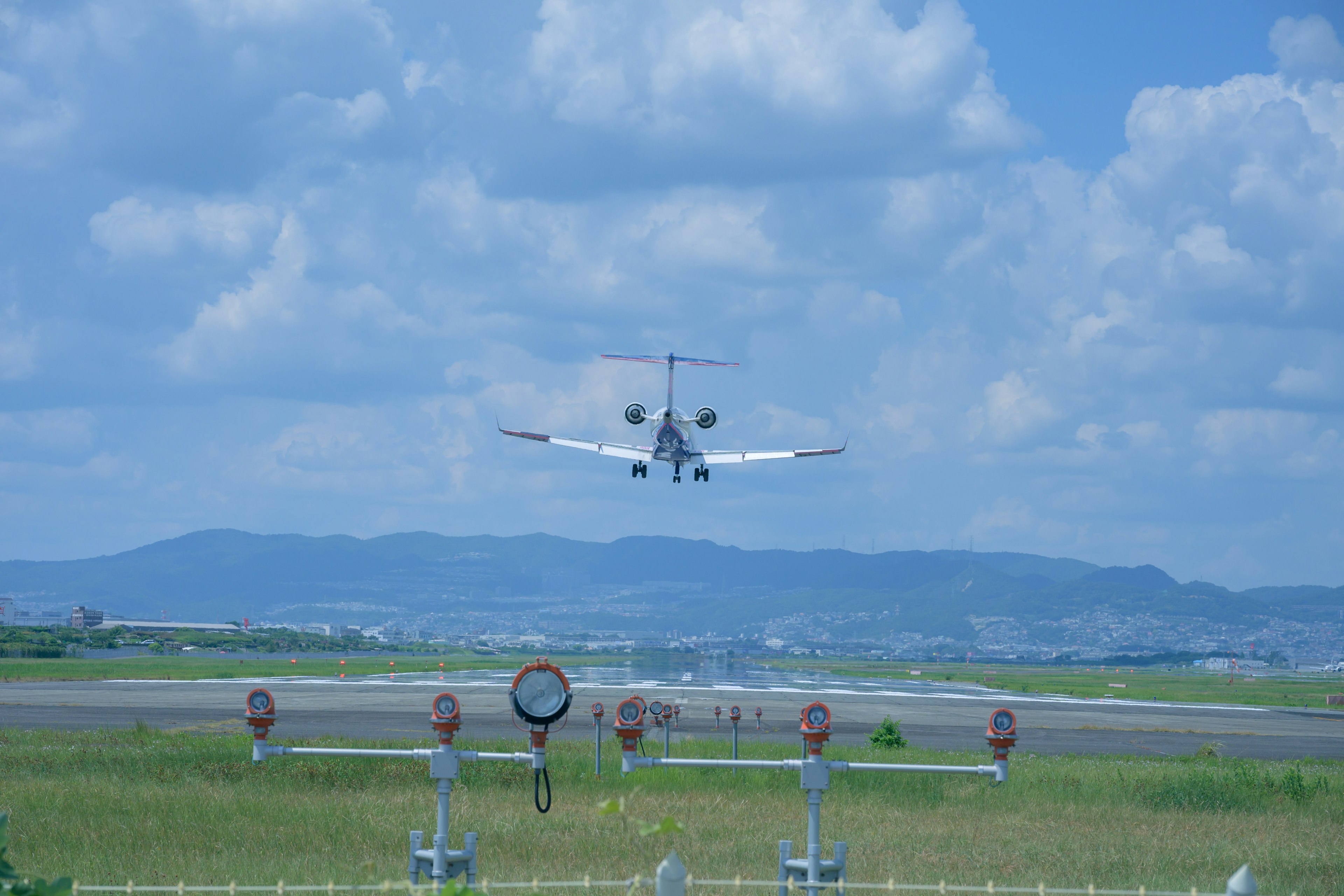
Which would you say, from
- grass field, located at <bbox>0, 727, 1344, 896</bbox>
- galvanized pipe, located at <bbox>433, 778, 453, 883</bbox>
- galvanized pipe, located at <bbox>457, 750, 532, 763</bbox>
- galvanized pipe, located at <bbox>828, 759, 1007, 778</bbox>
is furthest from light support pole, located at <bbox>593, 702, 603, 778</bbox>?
galvanized pipe, located at <bbox>828, 759, 1007, 778</bbox>

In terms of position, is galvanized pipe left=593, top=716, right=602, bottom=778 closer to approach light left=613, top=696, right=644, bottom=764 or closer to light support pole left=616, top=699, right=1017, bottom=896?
approach light left=613, top=696, right=644, bottom=764

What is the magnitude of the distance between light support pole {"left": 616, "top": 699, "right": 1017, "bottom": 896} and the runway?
29620 millimetres

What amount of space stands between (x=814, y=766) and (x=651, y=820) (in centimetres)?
1239

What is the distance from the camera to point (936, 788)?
2731 centimetres

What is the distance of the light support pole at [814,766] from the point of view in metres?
10.8

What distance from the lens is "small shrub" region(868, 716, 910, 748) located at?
126 feet

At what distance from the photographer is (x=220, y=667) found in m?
102

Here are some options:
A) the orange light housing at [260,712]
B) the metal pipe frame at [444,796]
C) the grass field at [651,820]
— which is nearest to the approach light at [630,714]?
the metal pipe frame at [444,796]

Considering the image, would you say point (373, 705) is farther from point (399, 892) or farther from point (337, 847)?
point (399, 892)

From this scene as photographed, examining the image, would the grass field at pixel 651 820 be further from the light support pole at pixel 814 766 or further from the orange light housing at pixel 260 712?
the light support pole at pixel 814 766

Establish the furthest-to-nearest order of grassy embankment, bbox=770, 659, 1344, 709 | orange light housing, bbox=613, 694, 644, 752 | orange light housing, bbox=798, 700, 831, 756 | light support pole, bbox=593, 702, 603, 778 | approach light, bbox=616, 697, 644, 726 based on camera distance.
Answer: grassy embankment, bbox=770, 659, 1344, 709 < light support pole, bbox=593, 702, 603, 778 < approach light, bbox=616, 697, 644, 726 < orange light housing, bbox=613, 694, 644, 752 < orange light housing, bbox=798, 700, 831, 756

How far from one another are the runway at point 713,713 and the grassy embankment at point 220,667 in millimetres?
7218

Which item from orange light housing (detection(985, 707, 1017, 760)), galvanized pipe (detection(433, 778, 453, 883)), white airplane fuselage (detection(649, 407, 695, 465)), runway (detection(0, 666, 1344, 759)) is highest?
white airplane fuselage (detection(649, 407, 695, 465))

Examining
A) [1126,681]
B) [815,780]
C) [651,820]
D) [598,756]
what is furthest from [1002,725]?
[1126,681]
